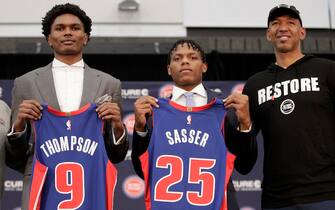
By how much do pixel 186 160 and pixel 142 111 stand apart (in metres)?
0.33

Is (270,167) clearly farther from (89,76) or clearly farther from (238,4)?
(238,4)

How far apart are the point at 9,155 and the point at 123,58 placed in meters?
3.17

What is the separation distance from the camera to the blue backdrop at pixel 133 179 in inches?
217

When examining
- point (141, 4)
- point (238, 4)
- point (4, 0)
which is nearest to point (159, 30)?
point (141, 4)

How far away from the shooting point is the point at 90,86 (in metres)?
3.09

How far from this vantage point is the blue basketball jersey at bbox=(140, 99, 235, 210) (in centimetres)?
292

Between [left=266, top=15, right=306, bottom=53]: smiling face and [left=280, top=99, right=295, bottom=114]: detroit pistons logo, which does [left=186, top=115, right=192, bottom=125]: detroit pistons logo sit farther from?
[left=266, top=15, right=306, bottom=53]: smiling face

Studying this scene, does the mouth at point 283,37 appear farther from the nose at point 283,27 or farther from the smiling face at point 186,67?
the smiling face at point 186,67

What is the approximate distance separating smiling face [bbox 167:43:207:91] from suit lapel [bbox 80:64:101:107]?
1.32 ft

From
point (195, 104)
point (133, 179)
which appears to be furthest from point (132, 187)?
point (195, 104)

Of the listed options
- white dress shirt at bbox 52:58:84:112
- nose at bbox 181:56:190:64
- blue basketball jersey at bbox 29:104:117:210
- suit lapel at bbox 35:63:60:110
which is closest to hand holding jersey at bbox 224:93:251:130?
nose at bbox 181:56:190:64

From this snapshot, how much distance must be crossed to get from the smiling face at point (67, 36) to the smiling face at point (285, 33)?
1.03 metres

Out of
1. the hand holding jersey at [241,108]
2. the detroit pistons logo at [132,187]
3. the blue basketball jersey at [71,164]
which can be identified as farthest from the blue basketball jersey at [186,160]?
the detroit pistons logo at [132,187]

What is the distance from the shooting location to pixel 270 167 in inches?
120
